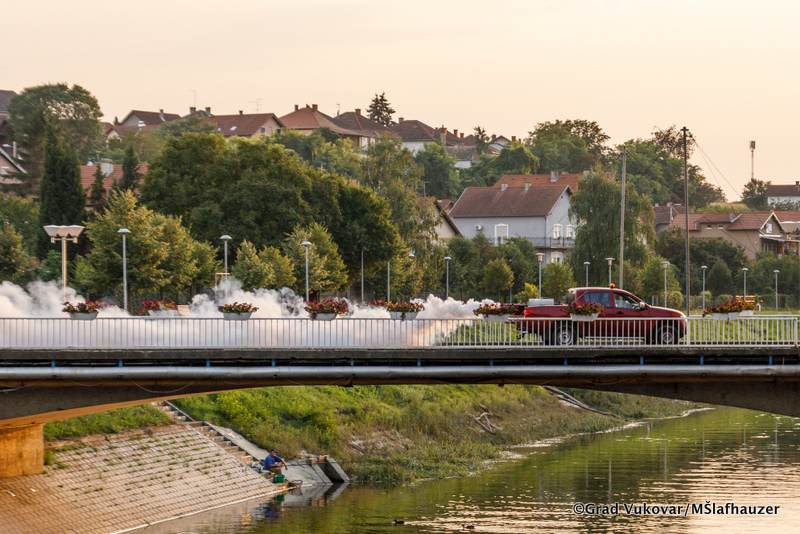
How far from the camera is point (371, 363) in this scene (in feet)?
85.0

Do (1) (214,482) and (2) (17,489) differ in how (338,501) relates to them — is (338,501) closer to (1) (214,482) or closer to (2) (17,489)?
(1) (214,482)

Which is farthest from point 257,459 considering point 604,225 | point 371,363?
point 604,225

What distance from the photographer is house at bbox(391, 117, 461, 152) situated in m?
171

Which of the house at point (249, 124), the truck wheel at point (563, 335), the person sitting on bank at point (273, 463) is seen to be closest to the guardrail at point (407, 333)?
the truck wheel at point (563, 335)

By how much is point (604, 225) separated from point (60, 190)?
→ 1481 inches

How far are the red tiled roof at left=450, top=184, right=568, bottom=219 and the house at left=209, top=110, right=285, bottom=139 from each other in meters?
46.7

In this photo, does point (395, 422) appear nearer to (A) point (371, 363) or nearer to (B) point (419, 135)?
(A) point (371, 363)

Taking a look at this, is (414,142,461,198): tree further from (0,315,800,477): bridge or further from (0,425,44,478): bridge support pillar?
(0,315,800,477): bridge

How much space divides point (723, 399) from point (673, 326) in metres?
2.30

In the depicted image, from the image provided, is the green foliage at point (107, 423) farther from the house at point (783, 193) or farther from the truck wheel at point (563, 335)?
the house at point (783, 193)

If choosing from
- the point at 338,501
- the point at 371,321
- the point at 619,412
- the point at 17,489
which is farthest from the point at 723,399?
the point at 619,412

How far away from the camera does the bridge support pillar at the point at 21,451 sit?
2938 centimetres

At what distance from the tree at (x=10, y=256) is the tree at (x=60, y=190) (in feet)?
29.3

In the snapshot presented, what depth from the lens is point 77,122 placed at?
112 metres
